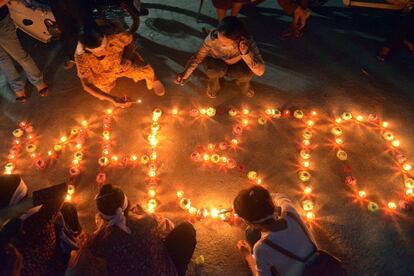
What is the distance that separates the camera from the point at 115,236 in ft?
8.44

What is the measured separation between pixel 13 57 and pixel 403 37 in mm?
6120

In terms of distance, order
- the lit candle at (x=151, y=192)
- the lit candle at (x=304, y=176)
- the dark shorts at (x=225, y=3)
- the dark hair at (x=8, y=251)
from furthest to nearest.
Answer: the dark shorts at (x=225, y=3), the lit candle at (x=304, y=176), the lit candle at (x=151, y=192), the dark hair at (x=8, y=251)

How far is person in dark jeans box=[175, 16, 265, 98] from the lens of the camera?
11.6 feet

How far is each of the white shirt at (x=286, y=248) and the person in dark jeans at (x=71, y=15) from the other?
3622mm

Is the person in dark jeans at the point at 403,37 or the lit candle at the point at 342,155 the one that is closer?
the lit candle at the point at 342,155

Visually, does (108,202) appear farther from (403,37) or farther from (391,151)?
(403,37)

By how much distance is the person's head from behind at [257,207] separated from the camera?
2604mm

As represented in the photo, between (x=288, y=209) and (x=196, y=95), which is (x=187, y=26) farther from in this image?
(x=288, y=209)

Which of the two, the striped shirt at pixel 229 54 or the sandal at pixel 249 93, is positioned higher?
the striped shirt at pixel 229 54

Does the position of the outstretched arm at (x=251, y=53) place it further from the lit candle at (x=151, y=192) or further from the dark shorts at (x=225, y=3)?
the lit candle at (x=151, y=192)

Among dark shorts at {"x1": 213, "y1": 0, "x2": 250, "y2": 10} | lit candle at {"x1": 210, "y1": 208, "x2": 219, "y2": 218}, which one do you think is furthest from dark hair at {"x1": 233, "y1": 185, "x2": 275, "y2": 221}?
dark shorts at {"x1": 213, "y1": 0, "x2": 250, "y2": 10}

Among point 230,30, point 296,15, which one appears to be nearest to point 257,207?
point 230,30

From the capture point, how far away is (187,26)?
19.3 ft

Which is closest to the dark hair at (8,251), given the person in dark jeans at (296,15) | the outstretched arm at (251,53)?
the outstretched arm at (251,53)
